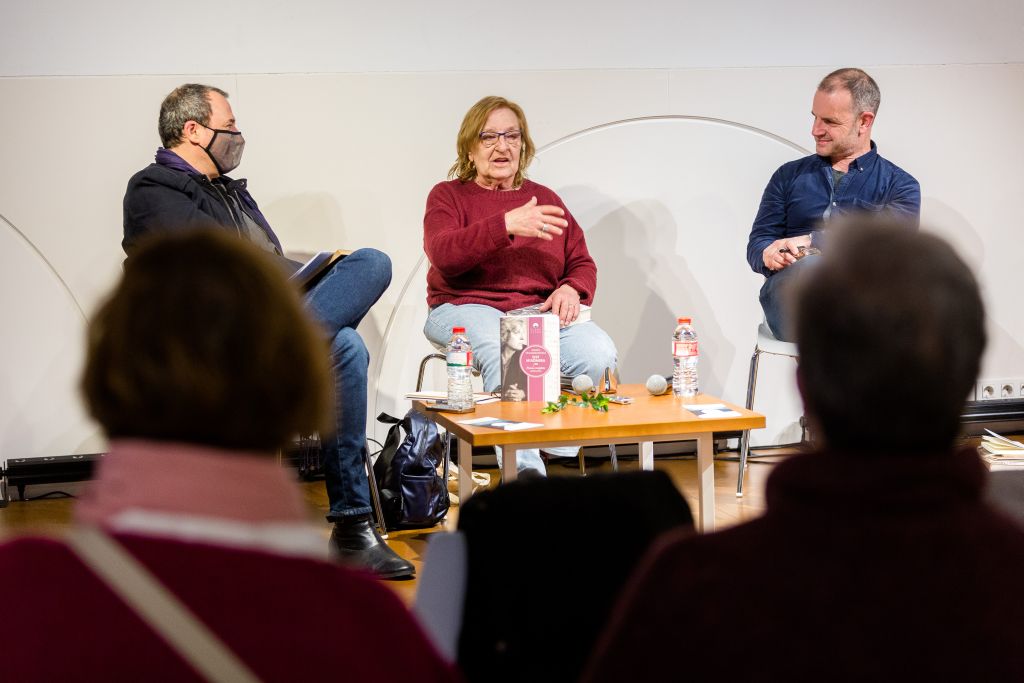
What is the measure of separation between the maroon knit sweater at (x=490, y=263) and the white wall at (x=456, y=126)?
52cm

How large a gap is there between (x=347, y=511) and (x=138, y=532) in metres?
1.96

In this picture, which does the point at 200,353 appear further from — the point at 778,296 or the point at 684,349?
the point at 778,296

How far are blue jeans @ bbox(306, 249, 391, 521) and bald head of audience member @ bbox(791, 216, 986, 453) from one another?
78.1 inches

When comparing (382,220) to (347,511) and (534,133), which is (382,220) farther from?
(347,511)

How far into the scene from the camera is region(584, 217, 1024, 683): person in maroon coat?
74cm

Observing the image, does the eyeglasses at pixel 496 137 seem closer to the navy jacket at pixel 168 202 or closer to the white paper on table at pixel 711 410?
the navy jacket at pixel 168 202

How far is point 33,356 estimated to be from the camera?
3.99 metres

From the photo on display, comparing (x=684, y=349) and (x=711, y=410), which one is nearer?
(x=711, y=410)

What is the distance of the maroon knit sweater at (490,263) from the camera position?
141 inches

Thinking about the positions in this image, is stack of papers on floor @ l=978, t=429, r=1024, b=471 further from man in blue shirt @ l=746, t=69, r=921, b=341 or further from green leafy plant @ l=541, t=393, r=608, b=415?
man in blue shirt @ l=746, t=69, r=921, b=341

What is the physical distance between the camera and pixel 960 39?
4461mm

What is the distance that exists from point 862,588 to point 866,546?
0.03 meters

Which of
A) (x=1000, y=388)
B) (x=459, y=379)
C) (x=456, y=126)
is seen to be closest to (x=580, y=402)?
(x=459, y=379)

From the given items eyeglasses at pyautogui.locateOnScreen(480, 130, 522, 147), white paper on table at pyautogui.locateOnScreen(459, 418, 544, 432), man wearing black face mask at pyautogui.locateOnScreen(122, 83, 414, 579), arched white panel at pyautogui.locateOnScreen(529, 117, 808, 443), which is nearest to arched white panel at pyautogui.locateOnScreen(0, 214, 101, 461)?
man wearing black face mask at pyautogui.locateOnScreen(122, 83, 414, 579)
